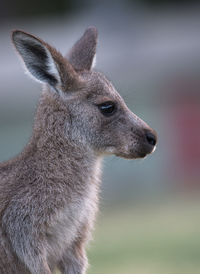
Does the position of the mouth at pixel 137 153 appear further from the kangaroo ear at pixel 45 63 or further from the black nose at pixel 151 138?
the kangaroo ear at pixel 45 63

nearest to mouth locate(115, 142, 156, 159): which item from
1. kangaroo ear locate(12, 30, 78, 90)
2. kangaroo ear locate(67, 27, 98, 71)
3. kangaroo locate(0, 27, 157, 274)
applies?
kangaroo locate(0, 27, 157, 274)

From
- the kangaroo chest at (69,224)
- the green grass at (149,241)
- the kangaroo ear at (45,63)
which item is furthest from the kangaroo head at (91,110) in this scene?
the green grass at (149,241)

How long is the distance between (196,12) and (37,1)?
4389 mm

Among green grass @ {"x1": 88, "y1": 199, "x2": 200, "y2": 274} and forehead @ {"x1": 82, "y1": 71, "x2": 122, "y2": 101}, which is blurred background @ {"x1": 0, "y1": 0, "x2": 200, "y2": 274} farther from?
forehead @ {"x1": 82, "y1": 71, "x2": 122, "y2": 101}

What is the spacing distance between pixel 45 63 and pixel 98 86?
550mm

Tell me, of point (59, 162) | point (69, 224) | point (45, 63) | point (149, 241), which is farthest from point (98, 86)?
point (149, 241)

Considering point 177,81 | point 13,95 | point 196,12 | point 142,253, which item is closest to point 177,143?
point 177,81

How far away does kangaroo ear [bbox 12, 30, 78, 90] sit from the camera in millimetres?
7871

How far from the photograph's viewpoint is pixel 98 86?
325 inches

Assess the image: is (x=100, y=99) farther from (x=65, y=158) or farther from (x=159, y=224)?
(x=159, y=224)

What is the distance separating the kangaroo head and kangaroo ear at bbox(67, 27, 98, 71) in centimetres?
31

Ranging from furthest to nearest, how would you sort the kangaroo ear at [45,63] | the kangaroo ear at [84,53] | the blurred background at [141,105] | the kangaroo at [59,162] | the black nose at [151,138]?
the blurred background at [141,105]
the kangaroo ear at [84,53]
the black nose at [151,138]
the kangaroo ear at [45,63]
the kangaroo at [59,162]

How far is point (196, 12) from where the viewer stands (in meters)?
24.1

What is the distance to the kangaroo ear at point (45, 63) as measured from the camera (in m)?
7.87
